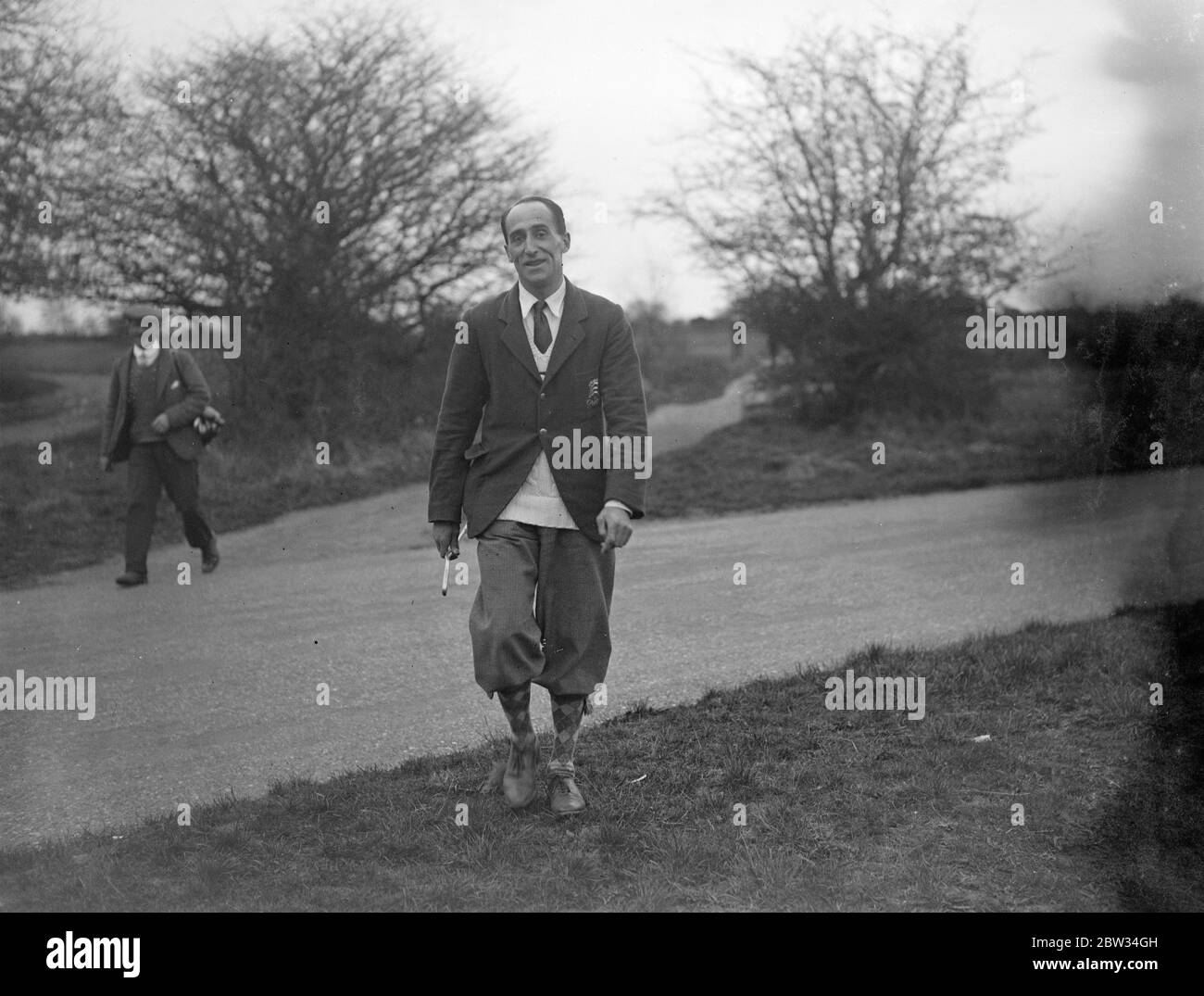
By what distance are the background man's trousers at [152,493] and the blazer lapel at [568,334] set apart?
18.0ft

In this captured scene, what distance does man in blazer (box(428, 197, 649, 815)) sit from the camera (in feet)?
15.5

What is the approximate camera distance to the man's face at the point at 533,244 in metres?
4.79

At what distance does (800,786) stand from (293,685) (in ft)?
9.47

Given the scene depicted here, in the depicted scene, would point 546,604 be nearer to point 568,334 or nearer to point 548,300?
point 568,334

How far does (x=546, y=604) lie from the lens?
15.8 ft

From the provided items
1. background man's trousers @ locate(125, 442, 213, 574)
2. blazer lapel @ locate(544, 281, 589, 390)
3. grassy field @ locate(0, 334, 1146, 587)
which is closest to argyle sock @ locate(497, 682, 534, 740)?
blazer lapel @ locate(544, 281, 589, 390)

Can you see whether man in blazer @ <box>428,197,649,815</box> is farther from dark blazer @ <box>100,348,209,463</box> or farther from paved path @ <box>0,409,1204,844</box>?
dark blazer @ <box>100,348,209,463</box>

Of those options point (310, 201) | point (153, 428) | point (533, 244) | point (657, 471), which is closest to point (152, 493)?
point (153, 428)

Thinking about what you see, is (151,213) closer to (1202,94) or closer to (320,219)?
(320,219)

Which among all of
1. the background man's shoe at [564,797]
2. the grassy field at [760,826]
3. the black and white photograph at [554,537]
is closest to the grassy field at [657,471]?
the black and white photograph at [554,537]

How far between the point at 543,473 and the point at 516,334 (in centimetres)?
51
